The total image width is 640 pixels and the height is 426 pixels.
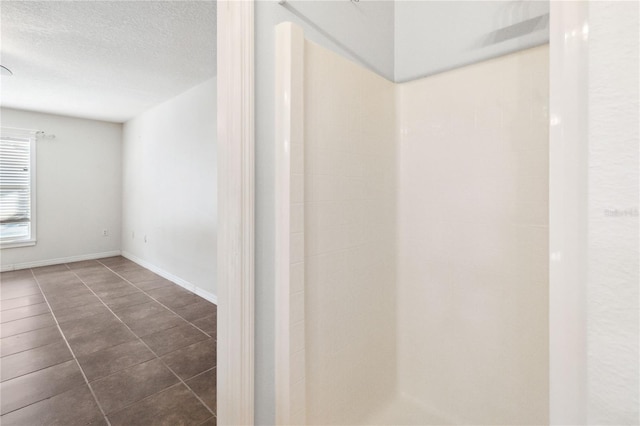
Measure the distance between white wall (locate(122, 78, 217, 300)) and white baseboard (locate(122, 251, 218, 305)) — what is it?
0.04ft

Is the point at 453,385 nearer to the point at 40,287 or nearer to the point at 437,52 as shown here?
the point at 437,52

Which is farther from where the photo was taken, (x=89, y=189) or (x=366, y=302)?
(x=89, y=189)

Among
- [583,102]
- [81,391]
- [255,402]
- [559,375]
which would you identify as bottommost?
[81,391]

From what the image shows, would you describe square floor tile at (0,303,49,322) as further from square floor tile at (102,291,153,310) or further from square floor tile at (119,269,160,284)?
square floor tile at (119,269,160,284)

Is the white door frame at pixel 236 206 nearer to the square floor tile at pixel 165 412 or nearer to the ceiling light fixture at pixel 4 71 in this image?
the square floor tile at pixel 165 412

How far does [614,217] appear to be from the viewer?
43 centimetres

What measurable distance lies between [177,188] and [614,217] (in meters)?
3.97

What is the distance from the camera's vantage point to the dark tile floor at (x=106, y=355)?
63.5 inches

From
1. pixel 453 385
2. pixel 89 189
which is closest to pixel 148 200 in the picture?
pixel 89 189

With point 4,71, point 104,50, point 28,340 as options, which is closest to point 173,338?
point 28,340

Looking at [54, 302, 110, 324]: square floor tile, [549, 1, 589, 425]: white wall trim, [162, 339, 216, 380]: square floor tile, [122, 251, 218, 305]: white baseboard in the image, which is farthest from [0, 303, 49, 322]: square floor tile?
[549, 1, 589, 425]: white wall trim

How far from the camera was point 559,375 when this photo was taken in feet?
1.83

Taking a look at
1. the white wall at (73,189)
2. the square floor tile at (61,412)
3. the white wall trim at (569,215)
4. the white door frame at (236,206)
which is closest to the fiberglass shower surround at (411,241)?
the white door frame at (236,206)

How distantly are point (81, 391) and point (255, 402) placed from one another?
1469 mm
